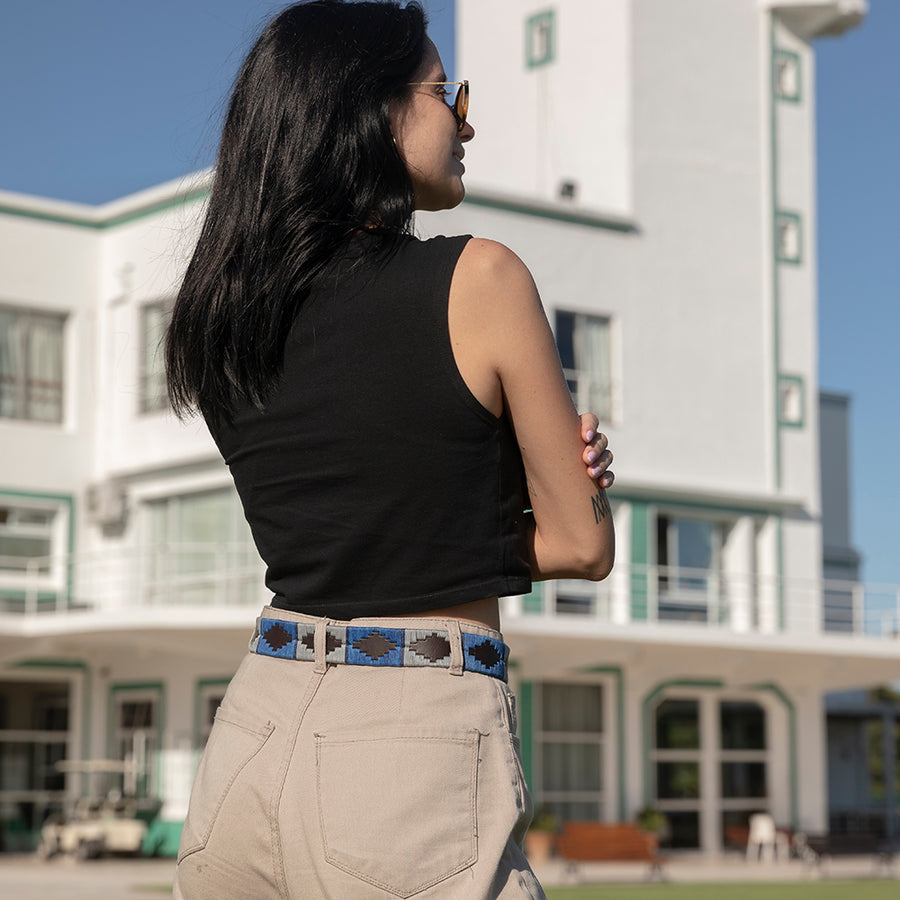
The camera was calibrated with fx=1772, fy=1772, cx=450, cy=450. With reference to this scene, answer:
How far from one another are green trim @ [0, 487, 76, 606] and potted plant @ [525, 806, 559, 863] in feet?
26.8

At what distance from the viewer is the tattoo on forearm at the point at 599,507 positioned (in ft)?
6.64

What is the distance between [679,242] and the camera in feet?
97.1

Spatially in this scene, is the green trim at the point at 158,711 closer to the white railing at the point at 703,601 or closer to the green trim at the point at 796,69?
the white railing at the point at 703,601

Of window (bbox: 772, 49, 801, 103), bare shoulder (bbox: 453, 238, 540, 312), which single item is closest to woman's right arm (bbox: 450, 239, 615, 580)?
bare shoulder (bbox: 453, 238, 540, 312)

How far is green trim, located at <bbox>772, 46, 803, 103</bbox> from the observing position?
31.4m

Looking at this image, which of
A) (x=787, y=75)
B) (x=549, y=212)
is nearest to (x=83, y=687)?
(x=549, y=212)

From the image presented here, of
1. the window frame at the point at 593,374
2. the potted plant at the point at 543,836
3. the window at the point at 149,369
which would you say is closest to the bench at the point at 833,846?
the potted plant at the point at 543,836

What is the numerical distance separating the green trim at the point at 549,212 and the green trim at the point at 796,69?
14.7 ft

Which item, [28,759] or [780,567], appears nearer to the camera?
[28,759]

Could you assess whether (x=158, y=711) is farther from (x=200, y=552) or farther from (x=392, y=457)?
(x=392, y=457)

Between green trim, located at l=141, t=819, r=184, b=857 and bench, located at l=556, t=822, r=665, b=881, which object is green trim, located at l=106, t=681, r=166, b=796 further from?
bench, located at l=556, t=822, r=665, b=881

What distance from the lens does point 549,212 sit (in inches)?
1113

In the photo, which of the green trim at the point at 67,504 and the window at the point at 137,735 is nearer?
the window at the point at 137,735

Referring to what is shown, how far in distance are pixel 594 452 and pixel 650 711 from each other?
2773cm
